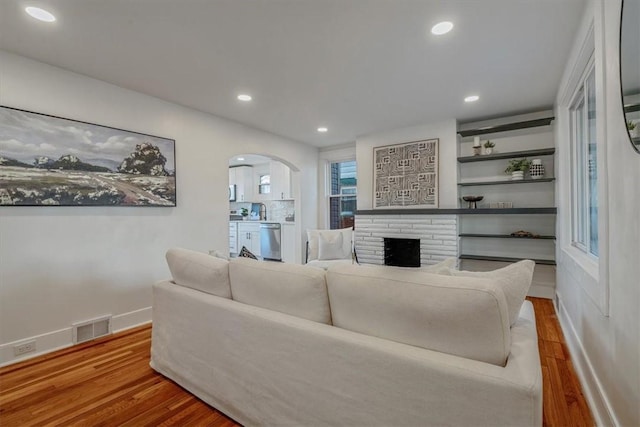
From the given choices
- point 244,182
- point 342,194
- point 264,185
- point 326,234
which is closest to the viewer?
point 326,234

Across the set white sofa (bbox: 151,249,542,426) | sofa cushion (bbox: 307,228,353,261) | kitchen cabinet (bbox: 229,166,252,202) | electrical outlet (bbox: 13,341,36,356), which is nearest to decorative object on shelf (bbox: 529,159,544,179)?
sofa cushion (bbox: 307,228,353,261)

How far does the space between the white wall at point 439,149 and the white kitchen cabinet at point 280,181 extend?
6.76ft

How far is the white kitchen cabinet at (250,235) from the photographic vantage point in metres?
7.04

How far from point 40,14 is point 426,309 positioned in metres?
2.89

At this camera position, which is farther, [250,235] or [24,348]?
[250,235]

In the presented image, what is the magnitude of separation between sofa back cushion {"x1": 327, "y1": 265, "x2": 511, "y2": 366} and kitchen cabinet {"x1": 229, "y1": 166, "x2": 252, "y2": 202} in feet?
21.6

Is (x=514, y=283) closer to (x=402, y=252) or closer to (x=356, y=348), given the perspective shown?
(x=402, y=252)

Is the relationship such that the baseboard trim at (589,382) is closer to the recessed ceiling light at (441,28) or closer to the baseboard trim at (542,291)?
the baseboard trim at (542,291)

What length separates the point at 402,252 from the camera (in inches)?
50.6

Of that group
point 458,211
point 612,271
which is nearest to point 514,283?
point 612,271

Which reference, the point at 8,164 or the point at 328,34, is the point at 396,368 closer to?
the point at 328,34

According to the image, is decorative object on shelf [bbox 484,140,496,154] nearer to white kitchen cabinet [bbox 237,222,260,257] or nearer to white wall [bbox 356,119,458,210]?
white wall [bbox 356,119,458,210]

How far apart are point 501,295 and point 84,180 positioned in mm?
3297

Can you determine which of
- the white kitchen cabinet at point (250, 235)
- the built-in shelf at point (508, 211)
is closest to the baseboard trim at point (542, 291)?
the built-in shelf at point (508, 211)
